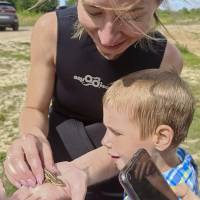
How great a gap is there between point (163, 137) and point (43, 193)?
45 cm

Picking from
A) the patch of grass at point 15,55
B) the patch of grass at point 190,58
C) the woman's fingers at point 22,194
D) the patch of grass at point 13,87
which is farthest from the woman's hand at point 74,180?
the patch of grass at point 15,55

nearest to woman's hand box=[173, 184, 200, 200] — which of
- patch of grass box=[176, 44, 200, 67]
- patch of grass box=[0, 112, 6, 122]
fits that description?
patch of grass box=[0, 112, 6, 122]

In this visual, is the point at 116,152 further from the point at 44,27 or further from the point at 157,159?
the point at 44,27

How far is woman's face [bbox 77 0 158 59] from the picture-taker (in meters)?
1.60

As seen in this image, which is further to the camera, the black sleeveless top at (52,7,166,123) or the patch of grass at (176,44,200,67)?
the patch of grass at (176,44,200,67)

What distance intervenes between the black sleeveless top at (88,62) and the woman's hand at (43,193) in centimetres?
76

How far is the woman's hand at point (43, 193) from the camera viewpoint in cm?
158

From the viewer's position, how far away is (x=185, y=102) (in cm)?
179

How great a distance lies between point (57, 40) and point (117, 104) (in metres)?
0.60

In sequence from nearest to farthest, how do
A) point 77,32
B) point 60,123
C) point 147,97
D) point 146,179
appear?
point 146,179 < point 147,97 < point 77,32 < point 60,123

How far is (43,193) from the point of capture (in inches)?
62.6

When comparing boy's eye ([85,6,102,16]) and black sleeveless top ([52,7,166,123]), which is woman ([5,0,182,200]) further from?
boy's eye ([85,6,102,16])

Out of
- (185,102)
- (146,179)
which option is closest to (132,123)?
(185,102)

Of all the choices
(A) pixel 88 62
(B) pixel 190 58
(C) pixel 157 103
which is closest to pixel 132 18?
(C) pixel 157 103
